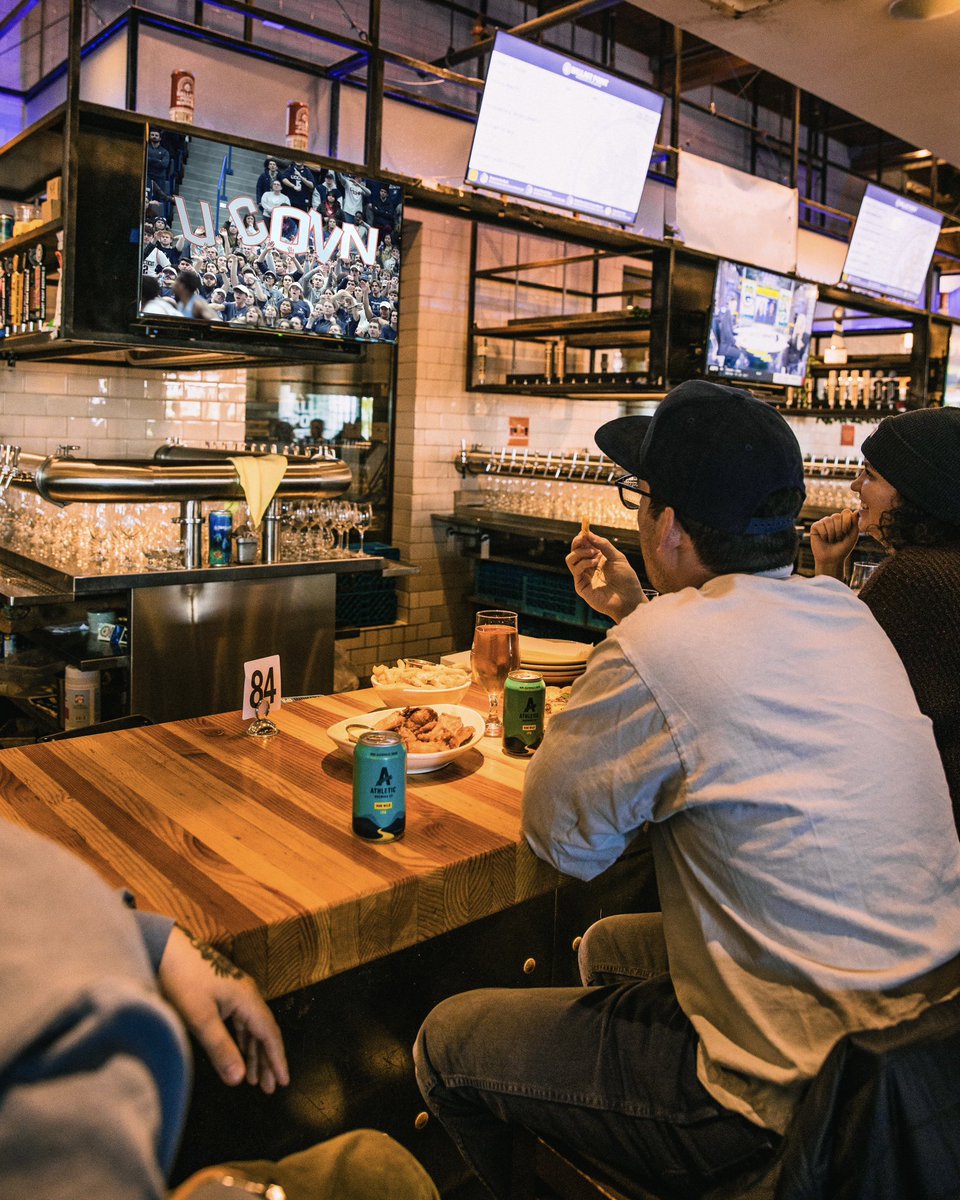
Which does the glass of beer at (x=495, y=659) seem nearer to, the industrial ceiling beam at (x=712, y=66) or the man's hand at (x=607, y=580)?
the man's hand at (x=607, y=580)

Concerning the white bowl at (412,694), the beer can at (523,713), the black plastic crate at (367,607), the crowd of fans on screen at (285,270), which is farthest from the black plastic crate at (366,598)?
the beer can at (523,713)

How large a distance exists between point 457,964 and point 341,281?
11.2 feet

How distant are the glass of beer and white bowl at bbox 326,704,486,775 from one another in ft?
0.30

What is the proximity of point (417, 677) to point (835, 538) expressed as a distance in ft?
4.19

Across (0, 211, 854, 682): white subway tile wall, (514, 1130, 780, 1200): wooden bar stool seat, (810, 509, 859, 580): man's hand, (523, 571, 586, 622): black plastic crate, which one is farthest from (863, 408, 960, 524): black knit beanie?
(0, 211, 854, 682): white subway tile wall

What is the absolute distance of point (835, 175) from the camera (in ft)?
35.0

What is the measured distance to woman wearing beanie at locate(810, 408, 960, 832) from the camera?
2.04 meters

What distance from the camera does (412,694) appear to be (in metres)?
2.39

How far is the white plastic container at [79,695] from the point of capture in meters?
4.00

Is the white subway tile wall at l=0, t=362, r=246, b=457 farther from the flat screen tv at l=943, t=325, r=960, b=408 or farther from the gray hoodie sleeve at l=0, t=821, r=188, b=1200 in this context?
the gray hoodie sleeve at l=0, t=821, r=188, b=1200

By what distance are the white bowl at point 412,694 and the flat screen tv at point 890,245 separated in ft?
18.6

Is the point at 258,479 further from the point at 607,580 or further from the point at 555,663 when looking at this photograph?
the point at 607,580

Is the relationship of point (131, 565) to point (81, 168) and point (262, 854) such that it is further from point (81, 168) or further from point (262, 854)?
point (262, 854)

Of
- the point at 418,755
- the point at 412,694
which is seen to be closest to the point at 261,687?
the point at 412,694
